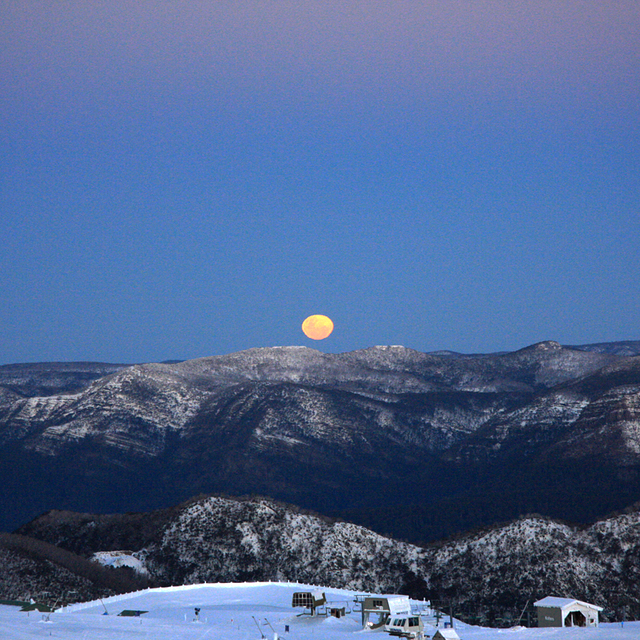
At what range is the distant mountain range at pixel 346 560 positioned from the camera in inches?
4427

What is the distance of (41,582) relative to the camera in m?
107

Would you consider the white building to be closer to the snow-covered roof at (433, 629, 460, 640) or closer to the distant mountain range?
the snow-covered roof at (433, 629, 460, 640)

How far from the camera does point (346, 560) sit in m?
131

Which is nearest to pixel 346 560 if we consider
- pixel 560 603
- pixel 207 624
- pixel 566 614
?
pixel 560 603

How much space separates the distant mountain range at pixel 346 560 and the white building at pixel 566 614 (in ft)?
85.8

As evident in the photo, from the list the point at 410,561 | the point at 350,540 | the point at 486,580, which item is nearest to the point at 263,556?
the point at 350,540

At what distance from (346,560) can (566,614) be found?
60.8 m

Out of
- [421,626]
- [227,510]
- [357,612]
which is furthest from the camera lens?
[227,510]

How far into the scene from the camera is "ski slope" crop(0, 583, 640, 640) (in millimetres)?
62156

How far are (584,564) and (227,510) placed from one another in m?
57.5

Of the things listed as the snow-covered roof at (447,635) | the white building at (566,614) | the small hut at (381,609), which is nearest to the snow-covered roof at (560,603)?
the white building at (566,614)

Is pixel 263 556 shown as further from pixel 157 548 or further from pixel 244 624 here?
pixel 244 624

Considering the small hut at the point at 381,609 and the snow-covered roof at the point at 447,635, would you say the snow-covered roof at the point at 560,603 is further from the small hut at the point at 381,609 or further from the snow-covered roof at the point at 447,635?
the snow-covered roof at the point at 447,635

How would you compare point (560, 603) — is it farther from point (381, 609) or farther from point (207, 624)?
point (207, 624)
